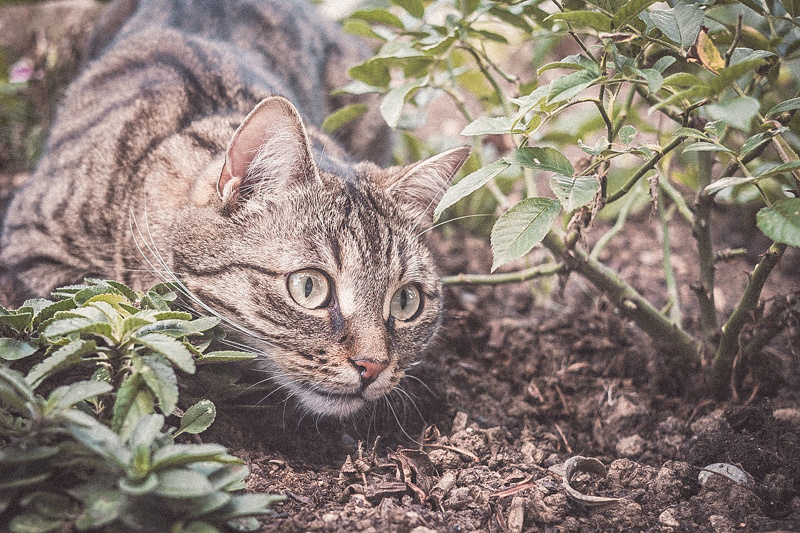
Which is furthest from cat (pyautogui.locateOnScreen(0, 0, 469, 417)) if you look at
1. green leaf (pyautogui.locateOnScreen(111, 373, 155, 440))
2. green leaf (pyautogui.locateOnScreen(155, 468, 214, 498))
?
green leaf (pyautogui.locateOnScreen(155, 468, 214, 498))

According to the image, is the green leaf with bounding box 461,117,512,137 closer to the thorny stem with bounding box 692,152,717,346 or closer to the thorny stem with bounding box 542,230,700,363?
the thorny stem with bounding box 542,230,700,363

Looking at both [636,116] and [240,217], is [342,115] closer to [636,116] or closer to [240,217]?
[240,217]

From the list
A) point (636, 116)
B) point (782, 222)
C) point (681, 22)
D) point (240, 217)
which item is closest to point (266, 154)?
point (240, 217)

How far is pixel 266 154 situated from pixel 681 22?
1275 mm

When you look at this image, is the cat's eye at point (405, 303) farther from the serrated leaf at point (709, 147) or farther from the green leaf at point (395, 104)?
the serrated leaf at point (709, 147)

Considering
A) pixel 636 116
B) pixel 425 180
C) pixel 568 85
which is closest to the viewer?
pixel 568 85

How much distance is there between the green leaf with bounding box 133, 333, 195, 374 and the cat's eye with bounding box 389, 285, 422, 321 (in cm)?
91

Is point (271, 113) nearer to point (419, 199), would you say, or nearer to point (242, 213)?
point (242, 213)

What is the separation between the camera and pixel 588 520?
71.3 inches

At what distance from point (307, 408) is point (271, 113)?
3.12ft

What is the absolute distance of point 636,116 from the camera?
290cm

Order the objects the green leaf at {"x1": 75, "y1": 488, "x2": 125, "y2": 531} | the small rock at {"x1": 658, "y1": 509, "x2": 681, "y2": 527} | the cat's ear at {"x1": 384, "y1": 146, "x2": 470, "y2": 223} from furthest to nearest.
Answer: the cat's ear at {"x1": 384, "y1": 146, "x2": 470, "y2": 223} → the small rock at {"x1": 658, "y1": 509, "x2": 681, "y2": 527} → the green leaf at {"x1": 75, "y1": 488, "x2": 125, "y2": 531}

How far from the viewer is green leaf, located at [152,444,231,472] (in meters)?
1.34


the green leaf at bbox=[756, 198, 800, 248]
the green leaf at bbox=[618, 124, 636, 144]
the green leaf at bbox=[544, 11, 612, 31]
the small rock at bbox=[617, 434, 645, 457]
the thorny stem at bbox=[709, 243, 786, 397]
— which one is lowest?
the small rock at bbox=[617, 434, 645, 457]
